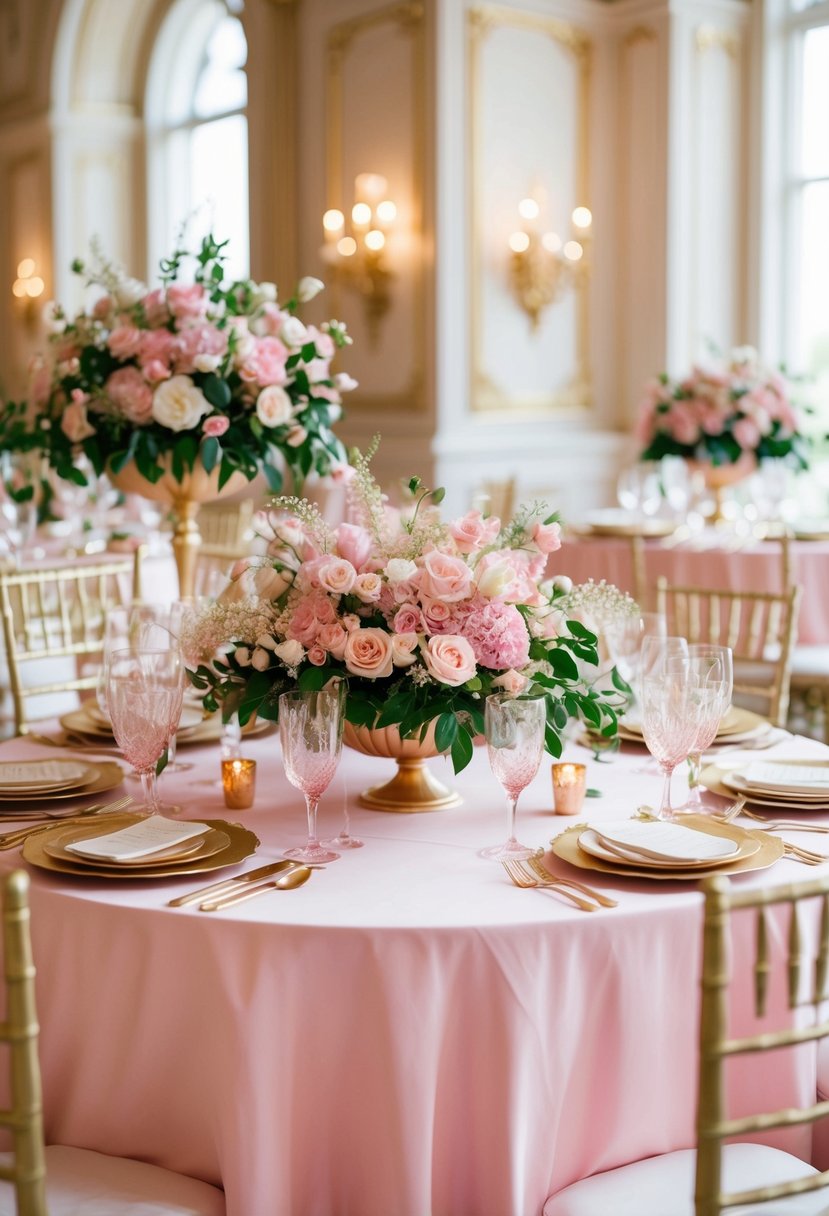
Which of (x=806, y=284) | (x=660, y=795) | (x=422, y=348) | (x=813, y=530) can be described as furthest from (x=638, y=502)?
(x=660, y=795)

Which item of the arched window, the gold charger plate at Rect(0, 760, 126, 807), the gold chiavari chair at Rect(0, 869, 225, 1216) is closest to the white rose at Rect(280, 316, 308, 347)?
the gold charger plate at Rect(0, 760, 126, 807)

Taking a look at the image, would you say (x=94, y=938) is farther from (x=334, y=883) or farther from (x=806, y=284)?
(x=806, y=284)

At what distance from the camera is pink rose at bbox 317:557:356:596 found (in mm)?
1956

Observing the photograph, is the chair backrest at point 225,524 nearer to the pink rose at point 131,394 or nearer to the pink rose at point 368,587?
the pink rose at point 131,394

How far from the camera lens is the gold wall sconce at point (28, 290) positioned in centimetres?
959

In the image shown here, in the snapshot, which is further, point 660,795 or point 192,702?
point 192,702

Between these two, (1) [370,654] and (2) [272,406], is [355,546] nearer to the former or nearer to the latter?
(1) [370,654]

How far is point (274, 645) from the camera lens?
2004 millimetres

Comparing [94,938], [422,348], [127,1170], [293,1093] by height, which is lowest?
[127,1170]

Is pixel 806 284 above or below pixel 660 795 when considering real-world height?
above

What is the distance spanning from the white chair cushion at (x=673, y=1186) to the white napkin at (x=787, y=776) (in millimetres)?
581

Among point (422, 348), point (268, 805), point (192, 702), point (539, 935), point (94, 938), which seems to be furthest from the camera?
point (422, 348)

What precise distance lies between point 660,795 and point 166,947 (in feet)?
2.85

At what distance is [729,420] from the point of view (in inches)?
198
